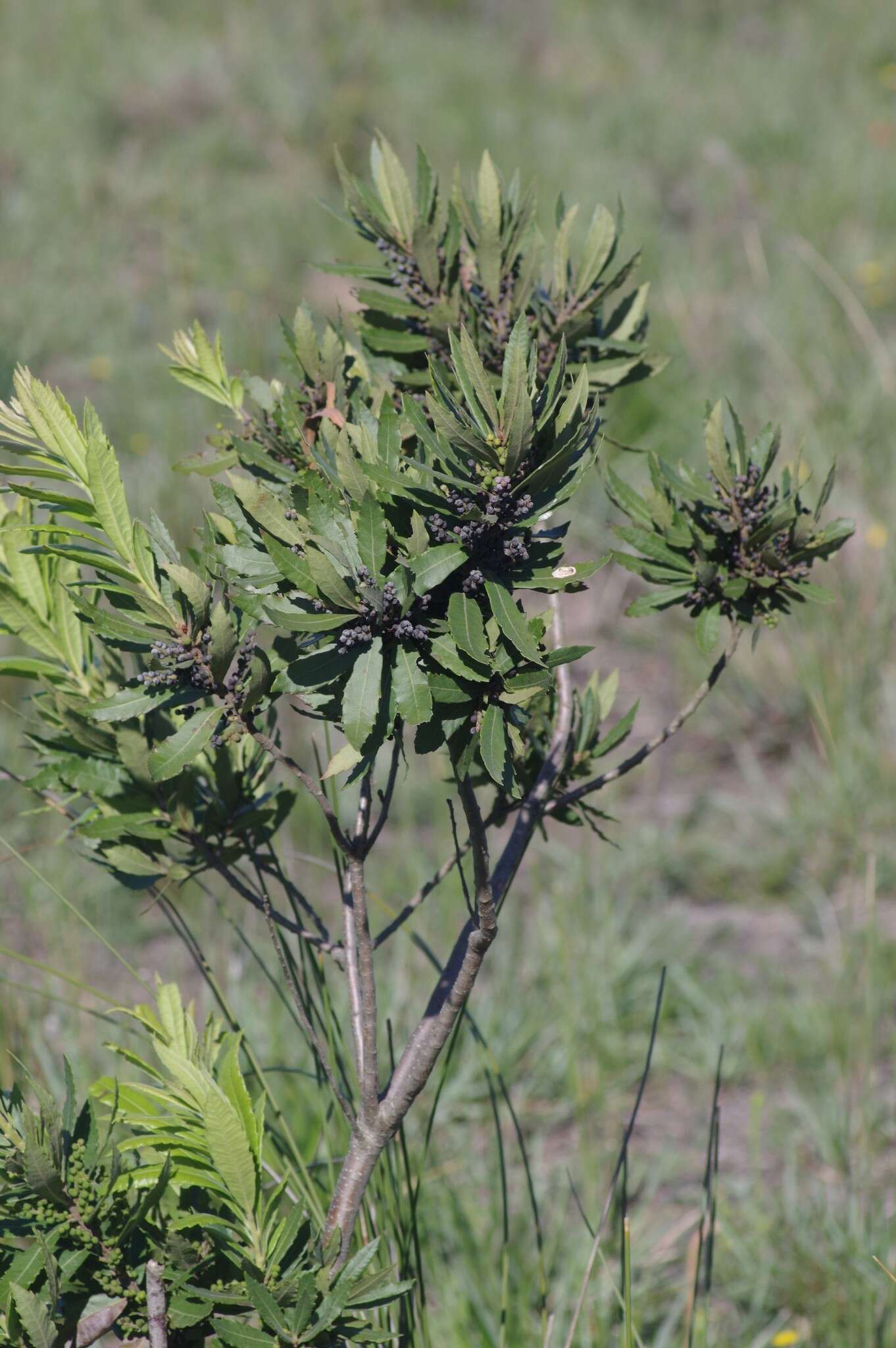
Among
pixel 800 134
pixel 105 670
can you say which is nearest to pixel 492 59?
pixel 800 134

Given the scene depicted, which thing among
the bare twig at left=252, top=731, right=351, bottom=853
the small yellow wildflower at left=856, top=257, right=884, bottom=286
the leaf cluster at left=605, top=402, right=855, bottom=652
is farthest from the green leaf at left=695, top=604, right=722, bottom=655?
the small yellow wildflower at left=856, top=257, right=884, bottom=286

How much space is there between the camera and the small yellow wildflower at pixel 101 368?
480cm

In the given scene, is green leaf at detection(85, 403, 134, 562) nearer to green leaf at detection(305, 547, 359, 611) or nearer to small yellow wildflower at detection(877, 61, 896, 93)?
green leaf at detection(305, 547, 359, 611)

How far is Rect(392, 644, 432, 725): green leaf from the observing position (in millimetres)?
835

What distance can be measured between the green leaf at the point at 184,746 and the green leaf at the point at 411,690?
0.16 metres

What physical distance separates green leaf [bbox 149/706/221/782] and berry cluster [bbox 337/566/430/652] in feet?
0.43

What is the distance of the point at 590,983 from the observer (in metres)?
2.68

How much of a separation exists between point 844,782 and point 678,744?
711mm

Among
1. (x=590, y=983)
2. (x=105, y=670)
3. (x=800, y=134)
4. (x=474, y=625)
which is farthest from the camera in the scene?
(x=800, y=134)

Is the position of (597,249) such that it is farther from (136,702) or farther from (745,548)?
(136,702)

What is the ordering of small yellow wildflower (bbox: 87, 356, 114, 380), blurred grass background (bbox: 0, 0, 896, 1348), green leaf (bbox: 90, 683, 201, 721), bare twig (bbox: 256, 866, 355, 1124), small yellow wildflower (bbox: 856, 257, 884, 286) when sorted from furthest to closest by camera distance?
small yellow wildflower (bbox: 856, 257, 884, 286)
small yellow wildflower (bbox: 87, 356, 114, 380)
blurred grass background (bbox: 0, 0, 896, 1348)
bare twig (bbox: 256, 866, 355, 1124)
green leaf (bbox: 90, 683, 201, 721)

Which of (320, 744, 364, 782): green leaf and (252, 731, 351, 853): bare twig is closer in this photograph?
(320, 744, 364, 782): green leaf

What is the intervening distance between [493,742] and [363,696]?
0.34 ft

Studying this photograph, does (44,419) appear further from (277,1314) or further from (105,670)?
(277,1314)
